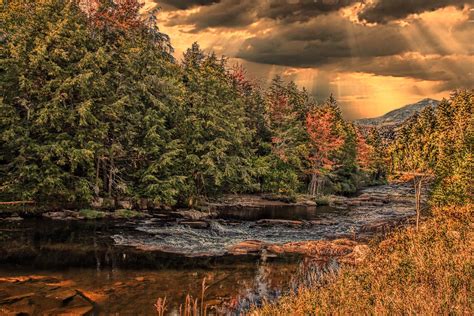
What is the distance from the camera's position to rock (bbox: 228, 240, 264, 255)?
55.6 ft

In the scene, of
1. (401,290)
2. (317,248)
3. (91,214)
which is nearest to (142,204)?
(91,214)

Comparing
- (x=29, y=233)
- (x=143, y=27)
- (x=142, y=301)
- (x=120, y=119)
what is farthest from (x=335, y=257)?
(x=143, y=27)

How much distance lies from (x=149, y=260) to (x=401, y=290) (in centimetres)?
1005

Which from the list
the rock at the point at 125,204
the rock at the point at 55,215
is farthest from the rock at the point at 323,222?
the rock at the point at 55,215

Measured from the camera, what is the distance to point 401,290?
Result: 322 inches

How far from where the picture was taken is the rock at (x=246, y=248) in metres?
16.9

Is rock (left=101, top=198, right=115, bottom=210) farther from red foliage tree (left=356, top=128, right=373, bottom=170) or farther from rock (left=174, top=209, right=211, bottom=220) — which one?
red foliage tree (left=356, top=128, right=373, bottom=170)

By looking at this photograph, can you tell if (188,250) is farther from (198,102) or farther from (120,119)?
(198,102)

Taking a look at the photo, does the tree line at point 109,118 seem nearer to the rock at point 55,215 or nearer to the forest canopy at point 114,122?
the forest canopy at point 114,122

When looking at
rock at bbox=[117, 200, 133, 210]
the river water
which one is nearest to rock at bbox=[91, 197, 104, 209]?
rock at bbox=[117, 200, 133, 210]

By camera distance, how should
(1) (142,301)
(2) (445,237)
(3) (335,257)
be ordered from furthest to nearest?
(3) (335,257)
(2) (445,237)
(1) (142,301)

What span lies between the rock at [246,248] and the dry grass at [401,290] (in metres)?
5.83

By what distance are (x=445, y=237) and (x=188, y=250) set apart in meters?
10.8

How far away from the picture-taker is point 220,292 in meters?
11.4
